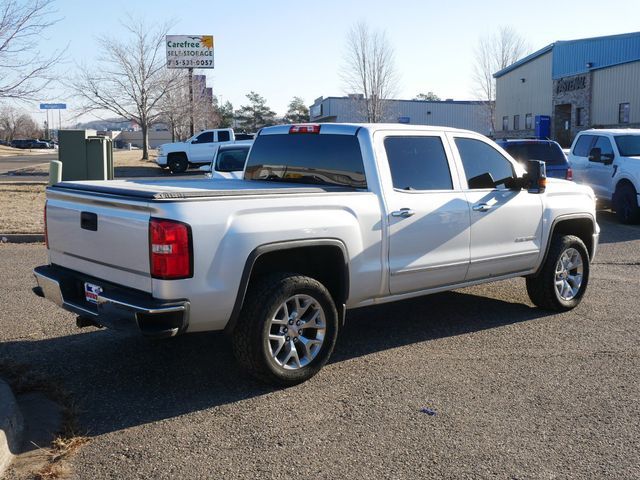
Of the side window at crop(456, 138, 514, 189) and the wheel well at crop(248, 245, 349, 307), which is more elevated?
the side window at crop(456, 138, 514, 189)

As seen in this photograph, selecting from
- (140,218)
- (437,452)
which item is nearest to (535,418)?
(437,452)

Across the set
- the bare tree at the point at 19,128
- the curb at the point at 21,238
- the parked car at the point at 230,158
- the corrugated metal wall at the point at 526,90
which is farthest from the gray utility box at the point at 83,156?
the bare tree at the point at 19,128

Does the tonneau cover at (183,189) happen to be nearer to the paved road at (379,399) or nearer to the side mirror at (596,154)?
the paved road at (379,399)

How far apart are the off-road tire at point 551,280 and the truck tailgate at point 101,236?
424 centimetres

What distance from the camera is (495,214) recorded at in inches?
255

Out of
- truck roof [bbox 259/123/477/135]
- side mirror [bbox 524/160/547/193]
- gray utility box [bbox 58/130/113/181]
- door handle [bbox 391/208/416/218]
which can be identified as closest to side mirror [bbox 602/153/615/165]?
side mirror [bbox 524/160/547/193]

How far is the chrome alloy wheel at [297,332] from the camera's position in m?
5.03

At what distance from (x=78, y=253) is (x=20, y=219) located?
9.24 metres

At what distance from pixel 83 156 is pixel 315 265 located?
42.3ft

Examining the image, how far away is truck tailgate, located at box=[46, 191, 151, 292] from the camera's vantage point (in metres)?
4.53

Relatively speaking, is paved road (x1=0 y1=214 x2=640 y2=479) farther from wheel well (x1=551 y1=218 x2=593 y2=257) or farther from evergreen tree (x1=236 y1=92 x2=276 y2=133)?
evergreen tree (x1=236 y1=92 x2=276 y2=133)

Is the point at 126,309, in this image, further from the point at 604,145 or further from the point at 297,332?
the point at 604,145

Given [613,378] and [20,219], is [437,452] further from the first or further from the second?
[20,219]

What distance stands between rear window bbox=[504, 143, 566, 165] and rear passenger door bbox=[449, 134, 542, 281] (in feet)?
27.4
